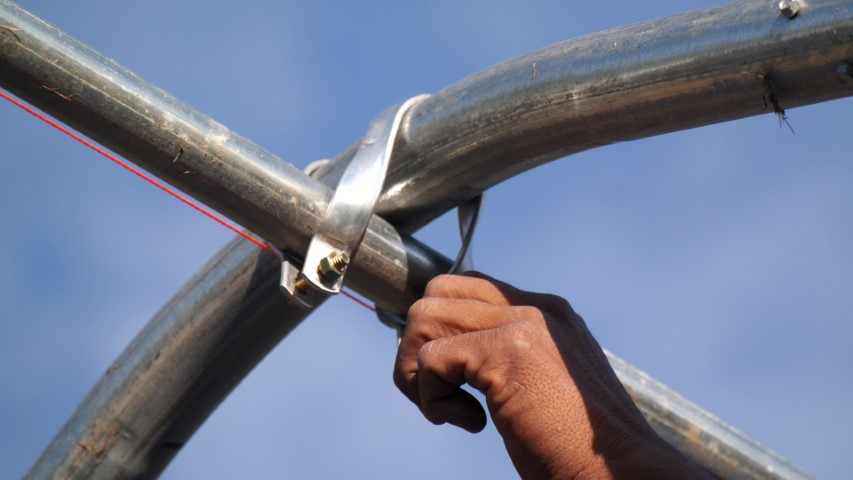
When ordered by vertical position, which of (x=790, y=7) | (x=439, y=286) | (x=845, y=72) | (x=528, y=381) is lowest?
(x=528, y=381)

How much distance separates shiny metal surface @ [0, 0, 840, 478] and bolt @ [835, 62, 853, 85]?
0.5 inches

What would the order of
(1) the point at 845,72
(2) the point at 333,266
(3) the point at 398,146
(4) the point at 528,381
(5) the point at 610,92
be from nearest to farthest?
(1) the point at 845,72 → (4) the point at 528,381 → (5) the point at 610,92 → (2) the point at 333,266 → (3) the point at 398,146

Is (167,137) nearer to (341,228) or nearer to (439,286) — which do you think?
(341,228)

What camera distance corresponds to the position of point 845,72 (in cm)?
221

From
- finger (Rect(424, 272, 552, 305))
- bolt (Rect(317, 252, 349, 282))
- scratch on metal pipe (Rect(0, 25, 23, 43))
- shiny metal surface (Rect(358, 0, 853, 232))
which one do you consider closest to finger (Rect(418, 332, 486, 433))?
finger (Rect(424, 272, 552, 305))

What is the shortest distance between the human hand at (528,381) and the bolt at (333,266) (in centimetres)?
19

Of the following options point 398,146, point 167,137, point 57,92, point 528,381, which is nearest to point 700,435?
point 528,381

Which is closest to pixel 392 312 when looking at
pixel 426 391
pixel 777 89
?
pixel 426 391

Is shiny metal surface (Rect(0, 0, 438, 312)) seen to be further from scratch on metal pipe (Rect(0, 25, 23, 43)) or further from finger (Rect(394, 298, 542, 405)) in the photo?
finger (Rect(394, 298, 542, 405))

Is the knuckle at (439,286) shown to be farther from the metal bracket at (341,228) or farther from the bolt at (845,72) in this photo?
the bolt at (845,72)

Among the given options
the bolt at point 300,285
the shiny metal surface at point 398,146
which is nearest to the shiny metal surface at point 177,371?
the shiny metal surface at point 398,146

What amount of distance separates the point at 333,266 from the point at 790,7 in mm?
1130

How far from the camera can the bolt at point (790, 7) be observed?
227 cm

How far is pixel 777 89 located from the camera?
235cm
